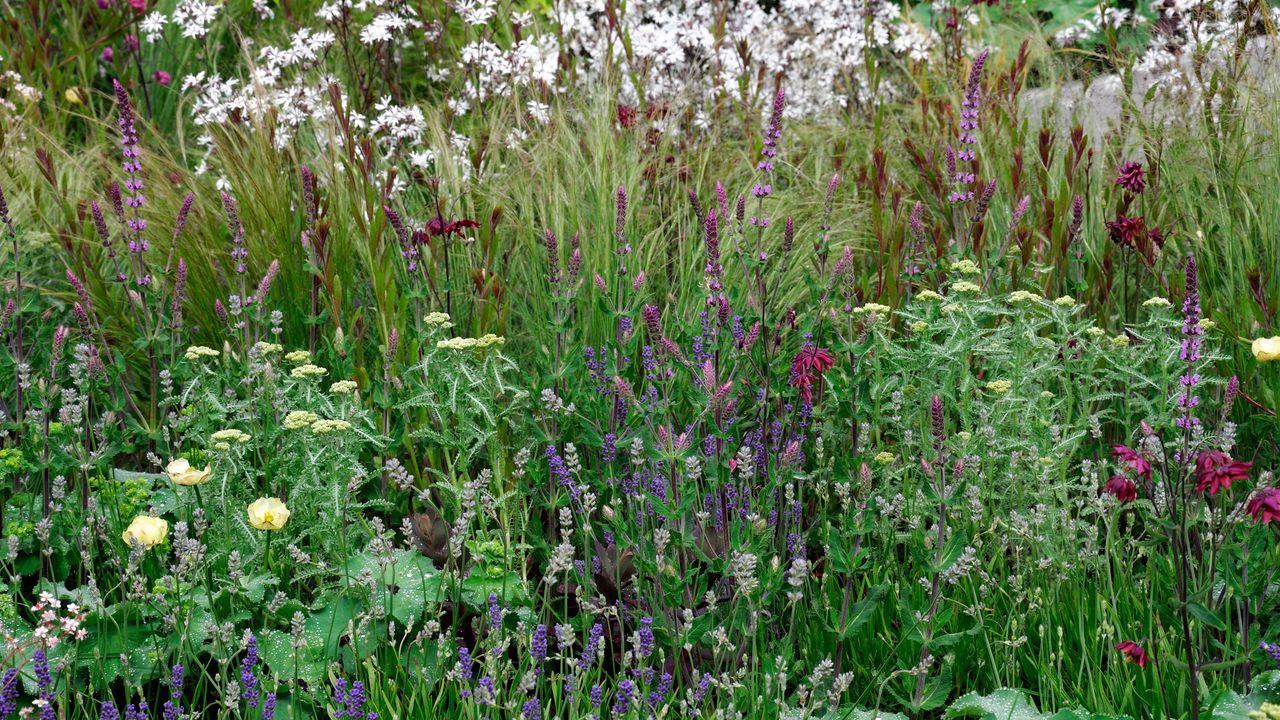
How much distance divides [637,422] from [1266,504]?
1.30 meters

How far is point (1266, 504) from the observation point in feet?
6.59

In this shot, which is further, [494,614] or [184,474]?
[184,474]

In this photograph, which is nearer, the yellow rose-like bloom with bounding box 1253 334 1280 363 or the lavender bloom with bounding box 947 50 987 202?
the yellow rose-like bloom with bounding box 1253 334 1280 363

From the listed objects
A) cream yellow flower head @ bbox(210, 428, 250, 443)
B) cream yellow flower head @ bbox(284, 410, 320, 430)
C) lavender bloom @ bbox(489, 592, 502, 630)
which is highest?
cream yellow flower head @ bbox(284, 410, 320, 430)

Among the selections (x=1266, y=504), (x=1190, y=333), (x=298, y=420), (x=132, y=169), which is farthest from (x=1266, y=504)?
(x=132, y=169)

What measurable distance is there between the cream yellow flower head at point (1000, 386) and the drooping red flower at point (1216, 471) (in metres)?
0.78

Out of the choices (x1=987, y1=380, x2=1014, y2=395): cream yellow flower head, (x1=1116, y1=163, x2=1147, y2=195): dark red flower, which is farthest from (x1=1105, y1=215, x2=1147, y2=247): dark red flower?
(x1=987, y1=380, x2=1014, y2=395): cream yellow flower head

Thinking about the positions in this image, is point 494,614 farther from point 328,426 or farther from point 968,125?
point 968,125

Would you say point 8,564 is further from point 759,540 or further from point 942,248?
point 942,248

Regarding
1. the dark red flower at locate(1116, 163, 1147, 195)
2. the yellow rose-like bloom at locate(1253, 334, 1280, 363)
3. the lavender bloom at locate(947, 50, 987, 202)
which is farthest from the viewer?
the dark red flower at locate(1116, 163, 1147, 195)

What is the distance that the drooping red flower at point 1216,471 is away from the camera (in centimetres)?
199

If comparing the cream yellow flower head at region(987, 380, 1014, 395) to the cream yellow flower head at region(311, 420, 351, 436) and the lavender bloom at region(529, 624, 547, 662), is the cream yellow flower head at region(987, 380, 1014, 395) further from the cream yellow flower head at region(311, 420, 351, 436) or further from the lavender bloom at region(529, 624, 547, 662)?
the cream yellow flower head at region(311, 420, 351, 436)

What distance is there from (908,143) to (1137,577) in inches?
84.3

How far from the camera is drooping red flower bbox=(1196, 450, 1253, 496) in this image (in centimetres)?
199
